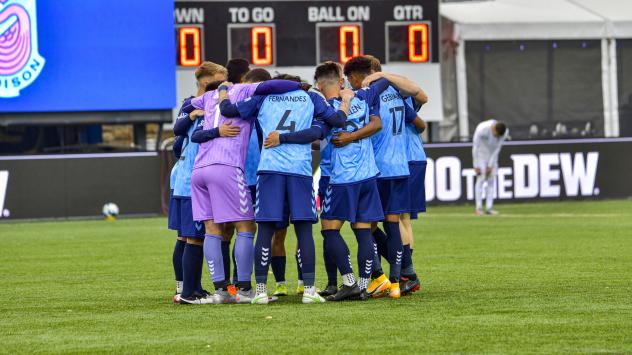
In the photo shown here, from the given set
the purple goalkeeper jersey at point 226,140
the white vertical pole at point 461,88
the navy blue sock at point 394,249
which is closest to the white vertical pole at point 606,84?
the white vertical pole at point 461,88

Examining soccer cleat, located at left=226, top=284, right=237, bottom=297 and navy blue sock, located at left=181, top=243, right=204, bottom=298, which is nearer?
Result: navy blue sock, located at left=181, top=243, right=204, bottom=298

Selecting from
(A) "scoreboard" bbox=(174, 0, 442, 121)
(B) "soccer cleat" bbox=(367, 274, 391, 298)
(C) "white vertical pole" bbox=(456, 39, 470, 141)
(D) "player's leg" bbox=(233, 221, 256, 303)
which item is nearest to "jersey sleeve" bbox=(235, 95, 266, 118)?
(D) "player's leg" bbox=(233, 221, 256, 303)

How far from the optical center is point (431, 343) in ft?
28.5

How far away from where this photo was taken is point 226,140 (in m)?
11.4

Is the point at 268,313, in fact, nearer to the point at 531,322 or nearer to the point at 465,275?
the point at 531,322

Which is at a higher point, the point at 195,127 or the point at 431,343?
the point at 195,127

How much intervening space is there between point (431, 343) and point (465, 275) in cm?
527

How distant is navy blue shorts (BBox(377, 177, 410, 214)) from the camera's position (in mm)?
12180

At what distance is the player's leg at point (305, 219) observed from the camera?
11305 millimetres

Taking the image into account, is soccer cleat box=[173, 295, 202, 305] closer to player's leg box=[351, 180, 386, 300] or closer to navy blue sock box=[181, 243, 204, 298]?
navy blue sock box=[181, 243, 204, 298]

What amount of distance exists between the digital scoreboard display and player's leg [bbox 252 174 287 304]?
17.8m

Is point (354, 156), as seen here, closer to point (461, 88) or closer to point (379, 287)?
point (379, 287)

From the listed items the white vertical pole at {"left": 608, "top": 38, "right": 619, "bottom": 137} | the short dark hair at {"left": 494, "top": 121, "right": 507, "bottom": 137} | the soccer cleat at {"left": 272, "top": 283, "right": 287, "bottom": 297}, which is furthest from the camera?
the white vertical pole at {"left": 608, "top": 38, "right": 619, "bottom": 137}

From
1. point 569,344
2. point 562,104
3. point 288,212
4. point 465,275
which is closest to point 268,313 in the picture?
point 288,212
